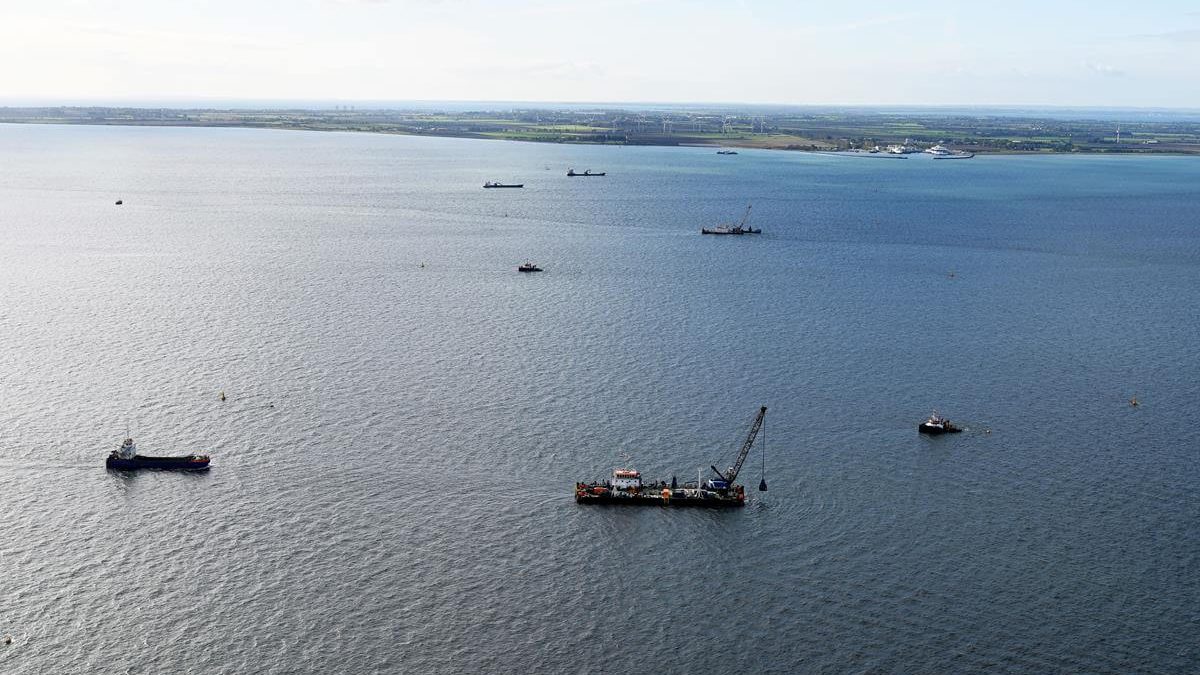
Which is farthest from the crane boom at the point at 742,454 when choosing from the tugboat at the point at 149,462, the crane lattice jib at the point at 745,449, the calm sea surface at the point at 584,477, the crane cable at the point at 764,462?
the tugboat at the point at 149,462

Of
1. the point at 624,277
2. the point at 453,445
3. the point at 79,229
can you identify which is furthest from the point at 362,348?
the point at 79,229

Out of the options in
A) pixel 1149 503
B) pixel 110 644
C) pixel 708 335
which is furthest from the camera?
pixel 708 335

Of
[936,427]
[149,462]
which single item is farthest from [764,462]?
[149,462]

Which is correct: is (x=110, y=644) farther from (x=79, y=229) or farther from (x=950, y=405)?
(x=79, y=229)

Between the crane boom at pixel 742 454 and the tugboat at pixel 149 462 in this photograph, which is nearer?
the crane boom at pixel 742 454

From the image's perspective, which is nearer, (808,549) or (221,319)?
(808,549)

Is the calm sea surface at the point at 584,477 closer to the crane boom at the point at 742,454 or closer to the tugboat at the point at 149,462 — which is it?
the tugboat at the point at 149,462

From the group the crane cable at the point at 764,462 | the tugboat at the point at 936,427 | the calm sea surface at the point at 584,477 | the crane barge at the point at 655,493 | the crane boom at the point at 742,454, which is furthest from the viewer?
the tugboat at the point at 936,427

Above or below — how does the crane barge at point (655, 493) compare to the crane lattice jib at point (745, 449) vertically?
below
